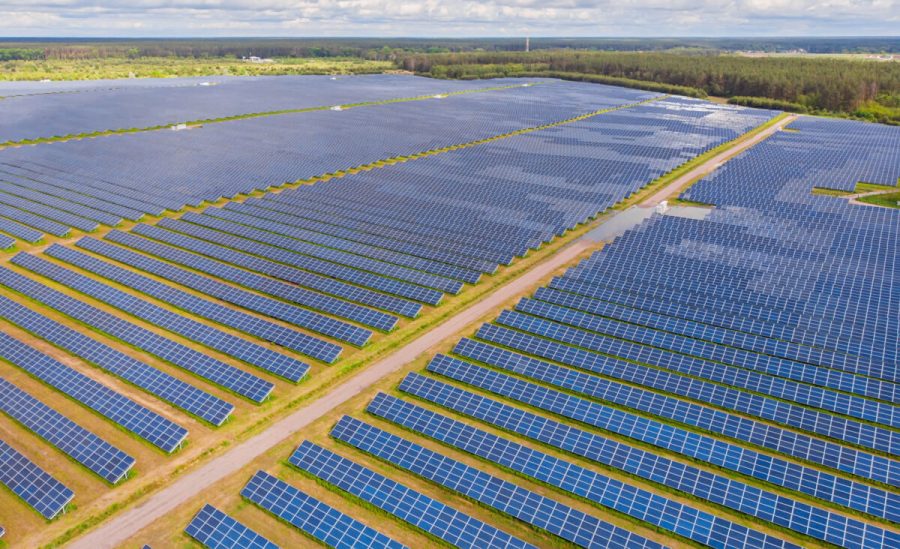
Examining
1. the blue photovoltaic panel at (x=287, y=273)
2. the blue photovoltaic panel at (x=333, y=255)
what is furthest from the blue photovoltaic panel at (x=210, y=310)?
the blue photovoltaic panel at (x=333, y=255)

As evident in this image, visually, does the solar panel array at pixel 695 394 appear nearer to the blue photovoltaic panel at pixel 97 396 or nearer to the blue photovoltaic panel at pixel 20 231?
the blue photovoltaic panel at pixel 97 396

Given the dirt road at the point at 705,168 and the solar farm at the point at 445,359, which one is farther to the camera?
the dirt road at the point at 705,168

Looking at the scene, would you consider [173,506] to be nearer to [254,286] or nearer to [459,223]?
[254,286]

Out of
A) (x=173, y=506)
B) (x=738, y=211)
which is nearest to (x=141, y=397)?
(x=173, y=506)

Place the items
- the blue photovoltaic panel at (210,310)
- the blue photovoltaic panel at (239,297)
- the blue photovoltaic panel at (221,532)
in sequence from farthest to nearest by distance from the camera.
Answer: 1. the blue photovoltaic panel at (239,297)
2. the blue photovoltaic panel at (210,310)
3. the blue photovoltaic panel at (221,532)

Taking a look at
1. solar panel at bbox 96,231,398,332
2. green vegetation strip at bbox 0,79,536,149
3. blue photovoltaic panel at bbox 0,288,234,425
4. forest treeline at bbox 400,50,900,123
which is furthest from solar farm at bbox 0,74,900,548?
forest treeline at bbox 400,50,900,123

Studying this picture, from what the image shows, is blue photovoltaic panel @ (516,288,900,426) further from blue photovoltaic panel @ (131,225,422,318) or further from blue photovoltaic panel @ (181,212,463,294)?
blue photovoltaic panel @ (131,225,422,318)

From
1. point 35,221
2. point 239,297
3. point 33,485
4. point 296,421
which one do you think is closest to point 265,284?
point 239,297

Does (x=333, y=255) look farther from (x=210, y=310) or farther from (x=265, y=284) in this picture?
(x=210, y=310)
